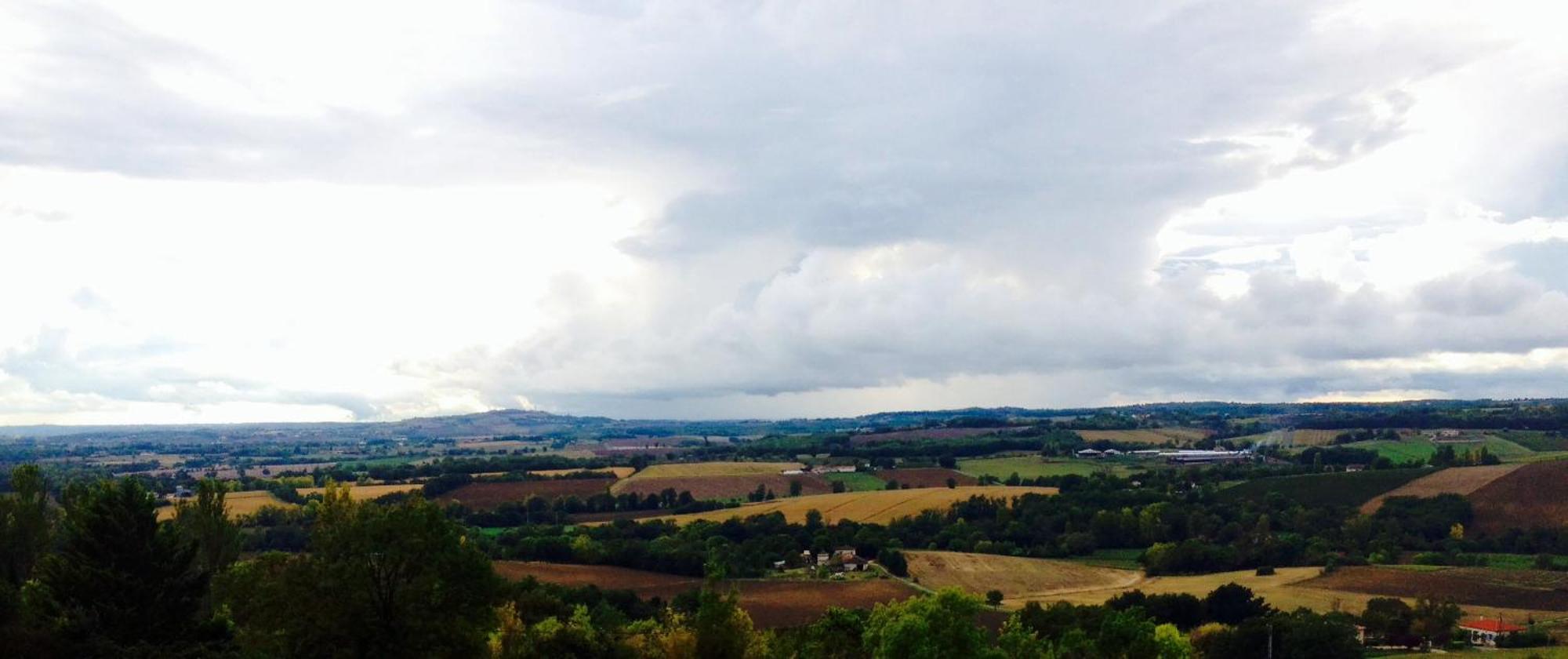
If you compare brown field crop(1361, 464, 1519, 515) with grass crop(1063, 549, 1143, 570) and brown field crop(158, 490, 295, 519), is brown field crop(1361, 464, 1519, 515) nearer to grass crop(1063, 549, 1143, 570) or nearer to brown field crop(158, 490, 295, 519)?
grass crop(1063, 549, 1143, 570)

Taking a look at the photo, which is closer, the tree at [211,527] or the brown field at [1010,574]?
the tree at [211,527]

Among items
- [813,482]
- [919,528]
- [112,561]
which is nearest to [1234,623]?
[919,528]

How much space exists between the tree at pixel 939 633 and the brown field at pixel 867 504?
283 feet

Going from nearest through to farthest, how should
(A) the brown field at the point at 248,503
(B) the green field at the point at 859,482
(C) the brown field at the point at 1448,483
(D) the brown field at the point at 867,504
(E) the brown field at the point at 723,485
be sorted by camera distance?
1. (C) the brown field at the point at 1448,483
2. (D) the brown field at the point at 867,504
3. (A) the brown field at the point at 248,503
4. (E) the brown field at the point at 723,485
5. (B) the green field at the point at 859,482

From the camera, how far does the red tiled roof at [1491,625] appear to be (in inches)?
3263

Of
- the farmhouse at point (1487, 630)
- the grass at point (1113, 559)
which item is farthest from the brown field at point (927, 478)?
the farmhouse at point (1487, 630)

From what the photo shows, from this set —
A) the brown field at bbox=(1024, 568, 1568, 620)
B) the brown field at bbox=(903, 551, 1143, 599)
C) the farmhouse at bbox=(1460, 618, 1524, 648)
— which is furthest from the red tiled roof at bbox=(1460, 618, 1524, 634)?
the brown field at bbox=(903, 551, 1143, 599)

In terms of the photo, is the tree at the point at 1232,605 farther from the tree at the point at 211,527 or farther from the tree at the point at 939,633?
the tree at the point at 211,527

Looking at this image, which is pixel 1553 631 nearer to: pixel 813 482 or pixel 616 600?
pixel 616 600

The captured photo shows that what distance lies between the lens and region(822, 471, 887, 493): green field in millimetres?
177125

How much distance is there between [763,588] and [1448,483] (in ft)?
315

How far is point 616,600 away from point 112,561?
48.9m

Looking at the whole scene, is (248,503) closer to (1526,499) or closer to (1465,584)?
(1465,584)

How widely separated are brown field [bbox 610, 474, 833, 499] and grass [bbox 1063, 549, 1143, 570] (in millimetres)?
51867
